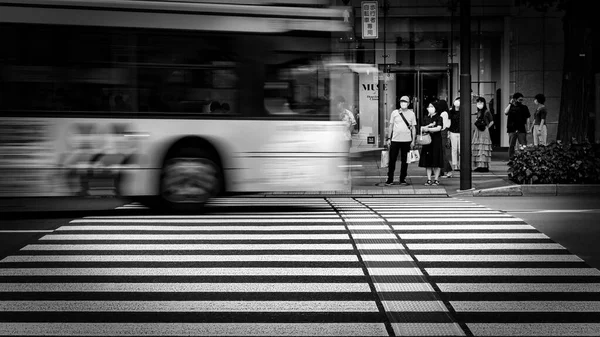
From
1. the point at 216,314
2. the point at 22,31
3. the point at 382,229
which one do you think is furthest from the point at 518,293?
the point at 22,31

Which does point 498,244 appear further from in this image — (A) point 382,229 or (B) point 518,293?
(B) point 518,293

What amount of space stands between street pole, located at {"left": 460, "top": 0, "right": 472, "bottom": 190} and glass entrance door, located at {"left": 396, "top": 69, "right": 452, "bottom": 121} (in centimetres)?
1604

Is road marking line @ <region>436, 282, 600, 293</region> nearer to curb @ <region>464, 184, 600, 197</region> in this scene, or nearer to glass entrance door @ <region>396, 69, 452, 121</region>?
curb @ <region>464, 184, 600, 197</region>

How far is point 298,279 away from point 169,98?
5.70 meters

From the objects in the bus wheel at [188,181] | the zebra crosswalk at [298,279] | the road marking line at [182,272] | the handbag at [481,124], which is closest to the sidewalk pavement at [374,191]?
the bus wheel at [188,181]

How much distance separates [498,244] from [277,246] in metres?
2.44

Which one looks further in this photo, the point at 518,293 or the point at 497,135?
the point at 497,135

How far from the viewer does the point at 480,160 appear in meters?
23.1

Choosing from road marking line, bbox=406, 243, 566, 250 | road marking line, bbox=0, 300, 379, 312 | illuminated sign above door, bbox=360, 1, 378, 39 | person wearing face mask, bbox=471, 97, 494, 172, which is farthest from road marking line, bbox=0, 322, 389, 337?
illuminated sign above door, bbox=360, 1, 378, 39

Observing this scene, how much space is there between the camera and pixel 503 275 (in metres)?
8.54

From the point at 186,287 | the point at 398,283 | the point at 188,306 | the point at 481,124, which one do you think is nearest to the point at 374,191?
the point at 481,124

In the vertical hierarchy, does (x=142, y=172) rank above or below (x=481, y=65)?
below

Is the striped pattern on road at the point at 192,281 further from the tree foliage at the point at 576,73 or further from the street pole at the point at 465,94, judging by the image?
the tree foliage at the point at 576,73

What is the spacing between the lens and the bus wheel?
44.4ft
